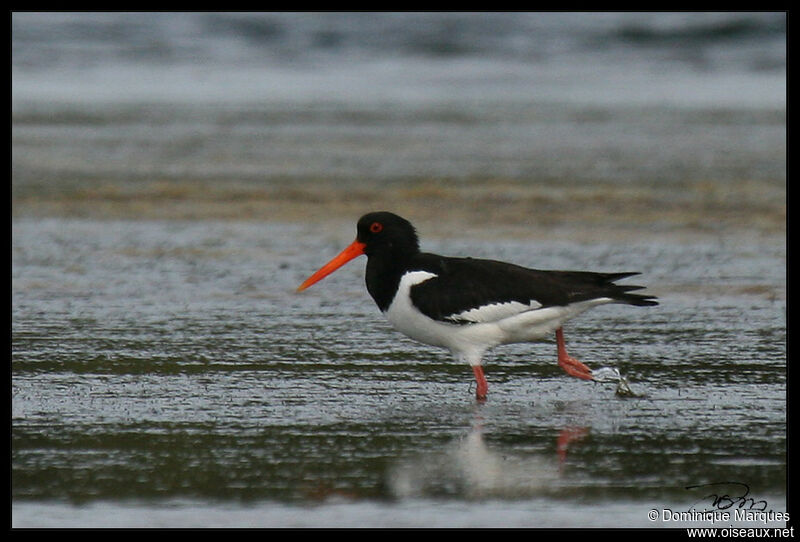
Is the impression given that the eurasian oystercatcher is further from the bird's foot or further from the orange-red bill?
the orange-red bill

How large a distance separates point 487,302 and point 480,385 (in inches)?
19.1

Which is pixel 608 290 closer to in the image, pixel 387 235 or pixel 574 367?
pixel 574 367

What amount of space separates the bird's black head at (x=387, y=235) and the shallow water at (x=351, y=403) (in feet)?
2.00

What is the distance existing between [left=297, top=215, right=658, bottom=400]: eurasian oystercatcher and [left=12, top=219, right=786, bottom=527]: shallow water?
240 millimetres

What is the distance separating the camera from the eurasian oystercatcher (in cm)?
670

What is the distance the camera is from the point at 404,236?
23.7 ft

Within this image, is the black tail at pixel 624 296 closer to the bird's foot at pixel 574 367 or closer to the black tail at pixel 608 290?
the black tail at pixel 608 290

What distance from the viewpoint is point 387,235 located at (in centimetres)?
723
